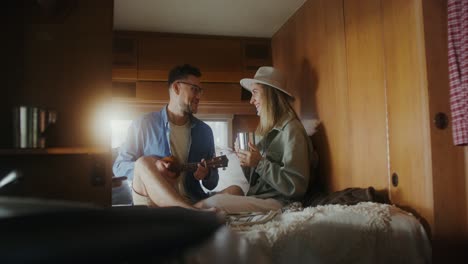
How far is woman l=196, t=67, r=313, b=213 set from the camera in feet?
4.68

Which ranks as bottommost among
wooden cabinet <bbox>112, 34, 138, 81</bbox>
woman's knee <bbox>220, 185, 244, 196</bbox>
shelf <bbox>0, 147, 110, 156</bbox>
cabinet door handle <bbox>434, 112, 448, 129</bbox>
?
woman's knee <bbox>220, 185, 244, 196</bbox>

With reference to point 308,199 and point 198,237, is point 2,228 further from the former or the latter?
point 308,199

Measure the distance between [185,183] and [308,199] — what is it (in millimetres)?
660

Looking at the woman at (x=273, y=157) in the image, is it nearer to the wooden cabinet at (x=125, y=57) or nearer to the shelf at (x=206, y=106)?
the shelf at (x=206, y=106)

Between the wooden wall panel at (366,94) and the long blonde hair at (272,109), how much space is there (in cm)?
34

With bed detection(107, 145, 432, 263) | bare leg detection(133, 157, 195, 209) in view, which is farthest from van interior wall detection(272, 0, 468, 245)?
bare leg detection(133, 157, 195, 209)

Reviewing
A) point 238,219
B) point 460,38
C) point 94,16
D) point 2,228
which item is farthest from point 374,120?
point 2,228

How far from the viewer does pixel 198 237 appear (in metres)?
0.26

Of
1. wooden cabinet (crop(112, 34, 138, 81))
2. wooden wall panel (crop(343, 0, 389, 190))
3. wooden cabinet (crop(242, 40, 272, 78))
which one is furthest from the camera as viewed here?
wooden cabinet (crop(242, 40, 272, 78))

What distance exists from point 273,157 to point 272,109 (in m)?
0.28

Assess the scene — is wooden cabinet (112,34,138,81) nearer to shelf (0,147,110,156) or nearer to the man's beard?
the man's beard

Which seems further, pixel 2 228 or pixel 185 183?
pixel 185 183

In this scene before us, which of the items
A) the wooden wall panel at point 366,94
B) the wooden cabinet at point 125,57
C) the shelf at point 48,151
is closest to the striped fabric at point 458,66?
the wooden wall panel at point 366,94

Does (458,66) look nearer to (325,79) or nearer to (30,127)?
(325,79)
